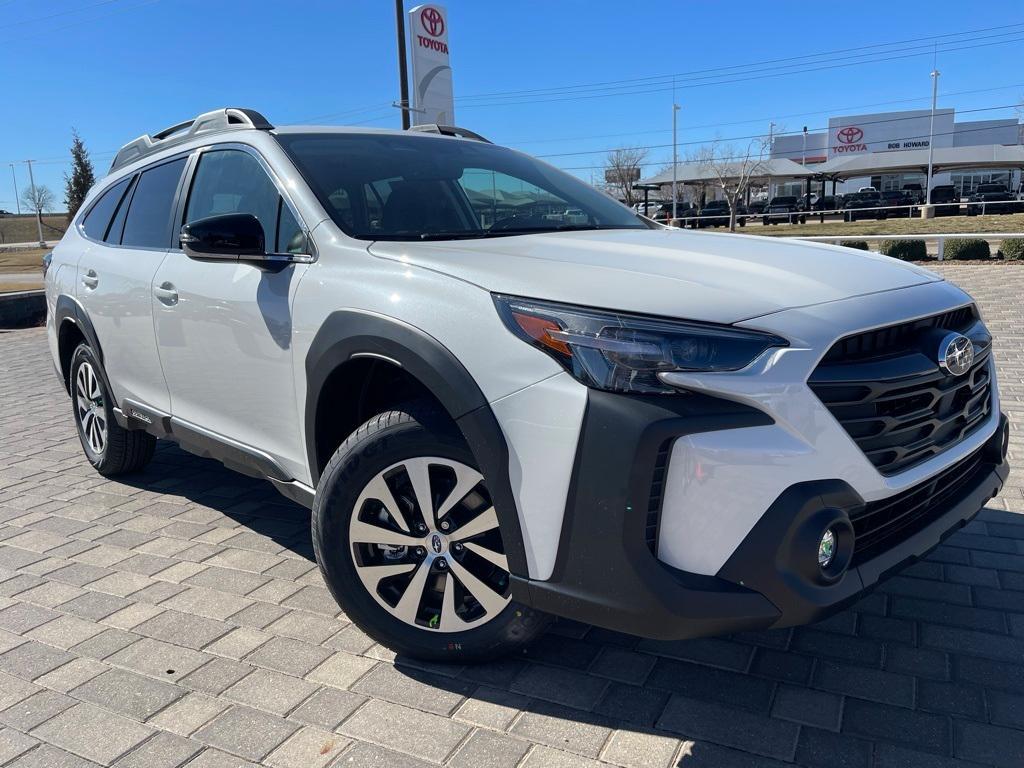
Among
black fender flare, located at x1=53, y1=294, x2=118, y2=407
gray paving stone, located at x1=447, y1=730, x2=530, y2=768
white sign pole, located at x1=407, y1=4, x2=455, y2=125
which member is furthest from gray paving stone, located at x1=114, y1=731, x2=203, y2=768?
white sign pole, located at x1=407, y1=4, x2=455, y2=125

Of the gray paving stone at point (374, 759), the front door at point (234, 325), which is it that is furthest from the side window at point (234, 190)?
the gray paving stone at point (374, 759)

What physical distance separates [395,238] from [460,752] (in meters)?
1.68

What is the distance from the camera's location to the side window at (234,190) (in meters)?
3.17

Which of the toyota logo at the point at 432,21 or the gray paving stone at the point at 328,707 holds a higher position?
the toyota logo at the point at 432,21

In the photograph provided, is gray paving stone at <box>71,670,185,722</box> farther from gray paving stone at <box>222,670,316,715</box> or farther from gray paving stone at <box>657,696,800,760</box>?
gray paving stone at <box>657,696,800,760</box>

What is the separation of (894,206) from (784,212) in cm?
577

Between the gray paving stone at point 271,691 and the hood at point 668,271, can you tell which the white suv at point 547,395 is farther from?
the gray paving stone at point 271,691

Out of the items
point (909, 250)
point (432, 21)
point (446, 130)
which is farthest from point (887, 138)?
point (446, 130)

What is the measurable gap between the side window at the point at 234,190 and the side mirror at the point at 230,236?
147 millimetres

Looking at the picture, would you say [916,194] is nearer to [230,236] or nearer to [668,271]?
[668,271]

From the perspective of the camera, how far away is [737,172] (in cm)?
5025

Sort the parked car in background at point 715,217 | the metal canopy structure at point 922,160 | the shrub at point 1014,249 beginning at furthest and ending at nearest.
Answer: the metal canopy structure at point 922,160 < the parked car in background at point 715,217 < the shrub at point 1014,249

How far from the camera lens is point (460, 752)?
7.34ft

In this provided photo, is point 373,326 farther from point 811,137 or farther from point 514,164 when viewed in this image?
point 811,137
